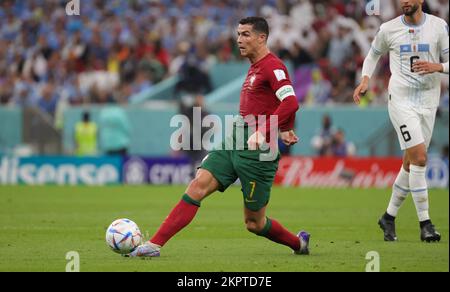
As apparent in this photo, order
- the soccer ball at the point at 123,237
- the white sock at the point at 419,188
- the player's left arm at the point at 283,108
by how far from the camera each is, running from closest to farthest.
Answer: the player's left arm at the point at 283,108 → the soccer ball at the point at 123,237 → the white sock at the point at 419,188

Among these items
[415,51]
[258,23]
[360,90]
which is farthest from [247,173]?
[415,51]

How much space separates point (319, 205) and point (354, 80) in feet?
24.7

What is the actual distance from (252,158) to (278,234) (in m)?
0.88

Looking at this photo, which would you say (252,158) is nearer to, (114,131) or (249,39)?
(249,39)

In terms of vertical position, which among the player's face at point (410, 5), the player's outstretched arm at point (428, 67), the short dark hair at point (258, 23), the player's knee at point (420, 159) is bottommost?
the player's knee at point (420, 159)

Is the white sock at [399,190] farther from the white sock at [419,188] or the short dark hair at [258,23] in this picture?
the short dark hair at [258,23]

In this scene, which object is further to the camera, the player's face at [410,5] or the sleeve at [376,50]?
the sleeve at [376,50]

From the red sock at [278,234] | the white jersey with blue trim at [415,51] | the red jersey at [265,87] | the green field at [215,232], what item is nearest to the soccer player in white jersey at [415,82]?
the white jersey with blue trim at [415,51]

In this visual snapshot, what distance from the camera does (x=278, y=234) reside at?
9.91m

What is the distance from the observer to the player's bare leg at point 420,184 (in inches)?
442

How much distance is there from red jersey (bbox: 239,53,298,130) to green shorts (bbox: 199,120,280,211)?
18.3 inches

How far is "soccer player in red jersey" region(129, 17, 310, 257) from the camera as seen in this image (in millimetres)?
9555

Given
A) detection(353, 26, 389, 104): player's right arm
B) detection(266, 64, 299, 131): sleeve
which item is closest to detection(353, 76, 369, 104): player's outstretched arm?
detection(353, 26, 389, 104): player's right arm

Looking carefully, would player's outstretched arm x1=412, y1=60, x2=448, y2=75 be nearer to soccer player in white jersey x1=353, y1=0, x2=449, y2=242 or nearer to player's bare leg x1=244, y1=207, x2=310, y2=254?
soccer player in white jersey x1=353, y1=0, x2=449, y2=242
